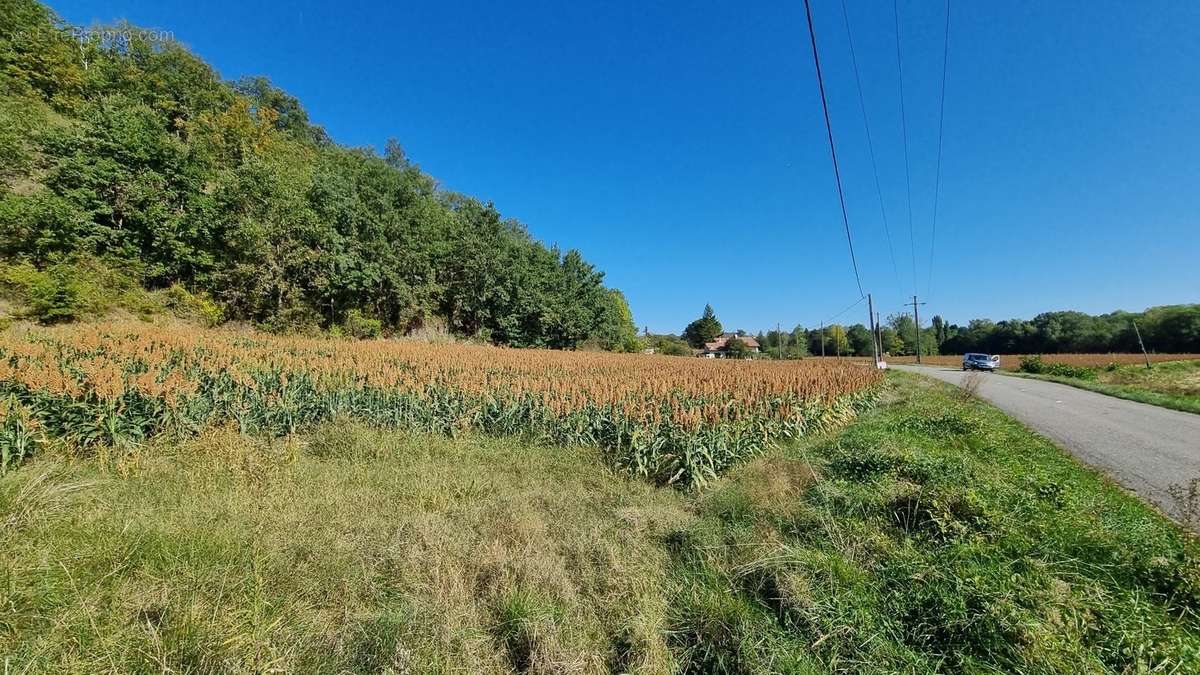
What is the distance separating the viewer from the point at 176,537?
313 centimetres

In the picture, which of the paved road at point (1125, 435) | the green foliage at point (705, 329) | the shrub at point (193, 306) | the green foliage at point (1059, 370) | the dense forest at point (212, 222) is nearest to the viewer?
the paved road at point (1125, 435)

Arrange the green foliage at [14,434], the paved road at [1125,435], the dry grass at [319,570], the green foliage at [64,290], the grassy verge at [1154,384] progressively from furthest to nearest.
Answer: the green foliage at [64,290], the grassy verge at [1154,384], the paved road at [1125,435], the green foliage at [14,434], the dry grass at [319,570]

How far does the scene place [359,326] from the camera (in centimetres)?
2492

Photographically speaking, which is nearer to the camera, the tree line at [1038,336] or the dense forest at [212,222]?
the dense forest at [212,222]

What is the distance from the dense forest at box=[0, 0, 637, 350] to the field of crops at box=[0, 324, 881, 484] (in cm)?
1049

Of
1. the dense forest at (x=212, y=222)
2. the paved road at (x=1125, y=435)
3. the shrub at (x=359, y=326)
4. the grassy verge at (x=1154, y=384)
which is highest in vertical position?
the dense forest at (x=212, y=222)

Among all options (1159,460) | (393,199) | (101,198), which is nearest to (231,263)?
(101,198)

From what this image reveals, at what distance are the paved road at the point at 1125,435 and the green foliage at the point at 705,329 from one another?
227ft

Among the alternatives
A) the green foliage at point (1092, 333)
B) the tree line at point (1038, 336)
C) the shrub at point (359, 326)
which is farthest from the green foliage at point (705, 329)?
the shrub at point (359, 326)

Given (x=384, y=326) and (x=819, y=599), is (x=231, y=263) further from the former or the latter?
(x=819, y=599)

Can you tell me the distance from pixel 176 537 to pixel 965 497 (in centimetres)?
670

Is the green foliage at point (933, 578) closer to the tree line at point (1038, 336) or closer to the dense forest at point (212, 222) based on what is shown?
the dense forest at point (212, 222)

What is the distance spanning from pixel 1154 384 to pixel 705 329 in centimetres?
6416

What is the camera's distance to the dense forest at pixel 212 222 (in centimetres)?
1708
